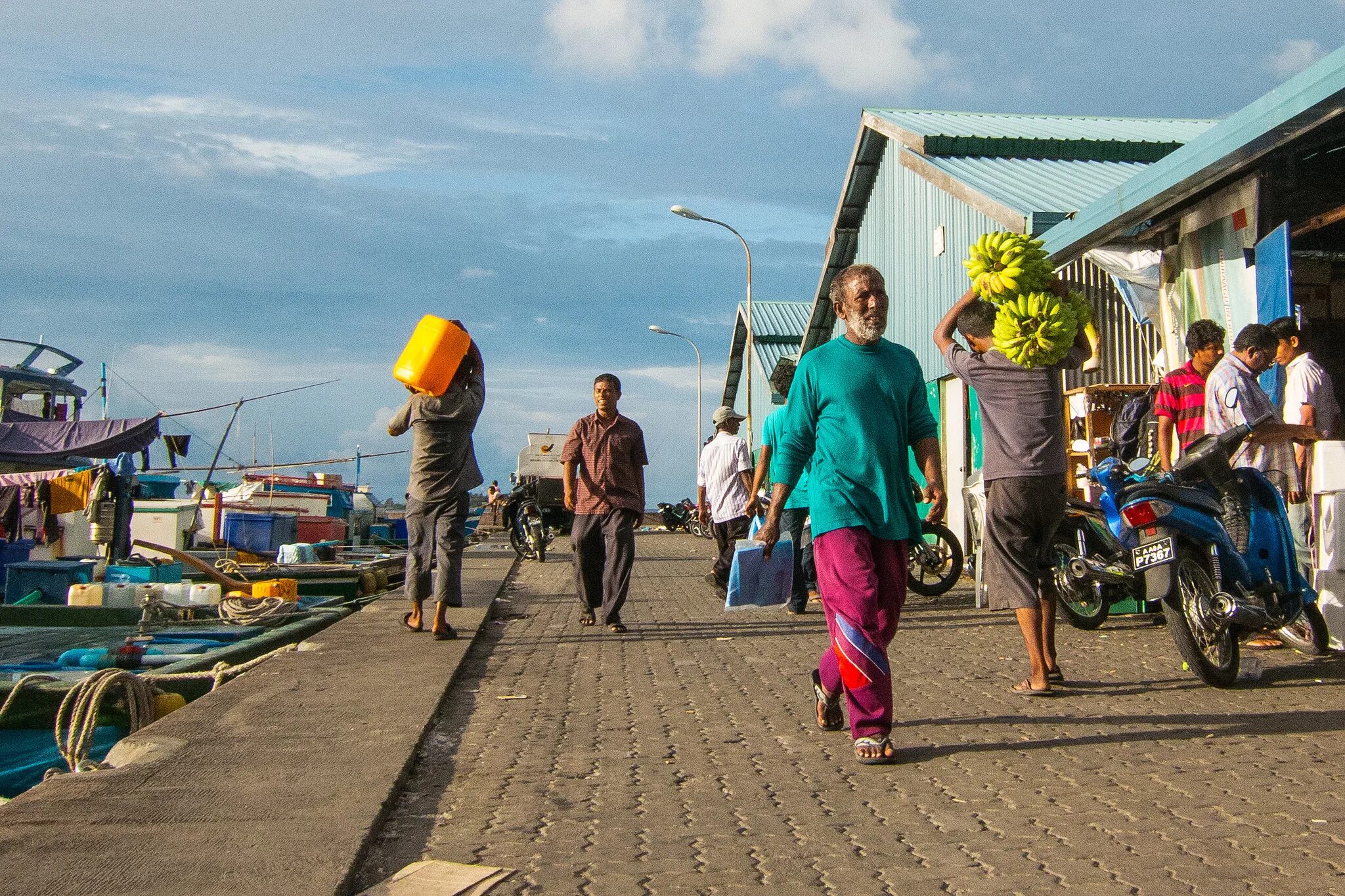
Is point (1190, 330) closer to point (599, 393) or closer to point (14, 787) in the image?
point (599, 393)

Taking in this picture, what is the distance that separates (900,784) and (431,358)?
16.7 feet

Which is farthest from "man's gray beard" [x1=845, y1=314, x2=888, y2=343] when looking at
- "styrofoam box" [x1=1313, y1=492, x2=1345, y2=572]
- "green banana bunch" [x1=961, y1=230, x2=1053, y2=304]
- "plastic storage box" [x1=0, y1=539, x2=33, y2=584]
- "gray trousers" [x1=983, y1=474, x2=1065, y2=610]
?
"plastic storage box" [x1=0, y1=539, x2=33, y2=584]

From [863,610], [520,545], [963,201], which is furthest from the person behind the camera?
[520,545]

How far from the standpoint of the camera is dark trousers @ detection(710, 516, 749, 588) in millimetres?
12375

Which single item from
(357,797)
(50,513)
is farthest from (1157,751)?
(50,513)

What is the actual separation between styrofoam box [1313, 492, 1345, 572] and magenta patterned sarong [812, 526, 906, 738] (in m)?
3.49

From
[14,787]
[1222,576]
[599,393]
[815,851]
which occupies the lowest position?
[14,787]

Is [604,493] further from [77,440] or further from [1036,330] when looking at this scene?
[77,440]

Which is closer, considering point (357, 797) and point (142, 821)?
point (142, 821)

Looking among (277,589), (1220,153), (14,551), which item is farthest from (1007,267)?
(14,551)

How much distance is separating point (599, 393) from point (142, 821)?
6.47m

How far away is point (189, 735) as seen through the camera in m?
4.95

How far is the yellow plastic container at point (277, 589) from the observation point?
1285 cm

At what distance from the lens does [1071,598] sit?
8492 millimetres
